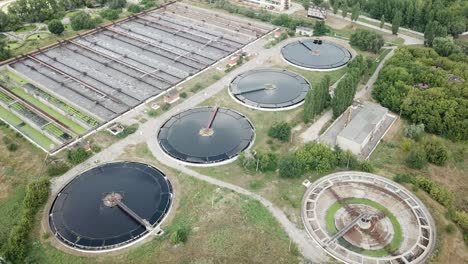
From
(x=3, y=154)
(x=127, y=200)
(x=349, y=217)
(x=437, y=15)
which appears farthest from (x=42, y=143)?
(x=437, y=15)

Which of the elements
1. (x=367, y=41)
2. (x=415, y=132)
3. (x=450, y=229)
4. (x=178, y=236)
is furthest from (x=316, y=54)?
(x=178, y=236)

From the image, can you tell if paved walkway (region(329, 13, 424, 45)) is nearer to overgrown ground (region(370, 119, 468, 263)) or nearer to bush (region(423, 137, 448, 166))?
overgrown ground (region(370, 119, 468, 263))

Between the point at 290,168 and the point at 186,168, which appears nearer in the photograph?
the point at 290,168

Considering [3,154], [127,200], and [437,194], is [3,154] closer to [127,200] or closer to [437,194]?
[127,200]

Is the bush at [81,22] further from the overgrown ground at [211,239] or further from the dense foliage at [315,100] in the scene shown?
the overgrown ground at [211,239]

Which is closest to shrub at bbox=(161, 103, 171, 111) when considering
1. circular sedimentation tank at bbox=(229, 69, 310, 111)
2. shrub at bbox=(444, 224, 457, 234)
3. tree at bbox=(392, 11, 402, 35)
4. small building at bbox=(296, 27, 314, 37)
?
circular sedimentation tank at bbox=(229, 69, 310, 111)

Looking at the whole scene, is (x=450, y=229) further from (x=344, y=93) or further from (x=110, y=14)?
(x=110, y=14)
